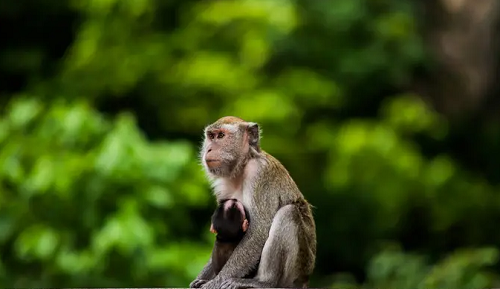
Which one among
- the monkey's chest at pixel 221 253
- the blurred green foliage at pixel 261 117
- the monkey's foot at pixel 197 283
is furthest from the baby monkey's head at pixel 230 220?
the blurred green foliage at pixel 261 117

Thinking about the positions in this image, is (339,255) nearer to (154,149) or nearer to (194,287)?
(154,149)

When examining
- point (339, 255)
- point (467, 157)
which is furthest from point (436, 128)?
point (339, 255)

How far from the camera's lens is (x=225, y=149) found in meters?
6.24

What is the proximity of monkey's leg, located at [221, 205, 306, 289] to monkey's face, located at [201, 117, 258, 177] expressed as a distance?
462mm

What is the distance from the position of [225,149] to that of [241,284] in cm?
90

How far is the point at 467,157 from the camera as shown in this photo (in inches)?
680

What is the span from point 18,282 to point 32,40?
22.0 ft

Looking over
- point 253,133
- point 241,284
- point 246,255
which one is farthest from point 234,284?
point 253,133

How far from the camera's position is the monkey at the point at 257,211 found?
5.98 m

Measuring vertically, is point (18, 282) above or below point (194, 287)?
above

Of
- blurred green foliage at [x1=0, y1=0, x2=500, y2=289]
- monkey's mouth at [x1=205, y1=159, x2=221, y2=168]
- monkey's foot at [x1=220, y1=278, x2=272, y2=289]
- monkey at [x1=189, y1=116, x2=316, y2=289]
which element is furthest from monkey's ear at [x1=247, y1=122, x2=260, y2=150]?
blurred green foliage at [x1=0, y1=0, x2=500, y2=289]

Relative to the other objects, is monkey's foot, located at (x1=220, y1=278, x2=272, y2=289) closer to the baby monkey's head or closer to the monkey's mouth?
the baby monkey's head

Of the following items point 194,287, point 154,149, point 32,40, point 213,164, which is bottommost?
point 194,287

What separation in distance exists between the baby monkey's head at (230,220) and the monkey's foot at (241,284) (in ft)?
0.95
